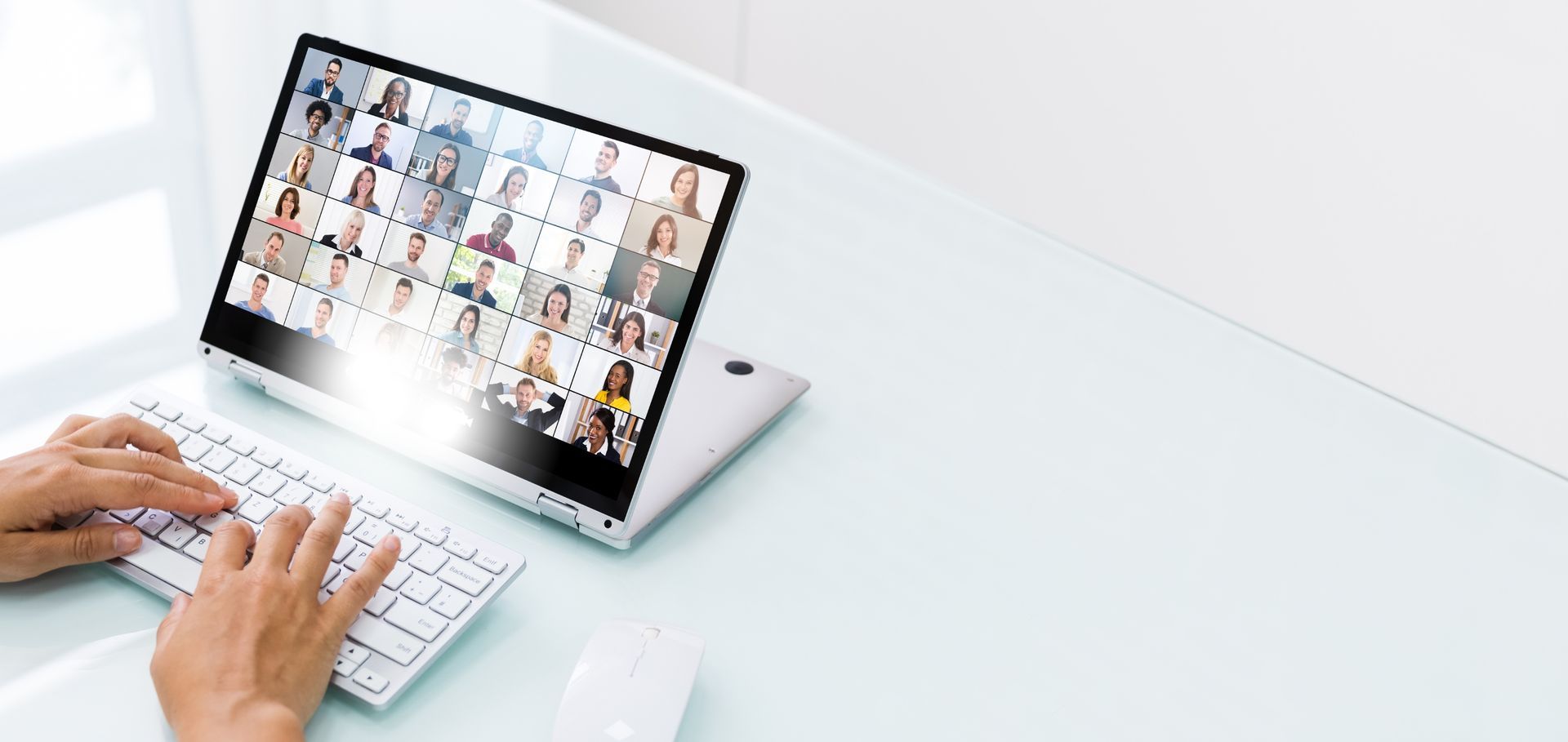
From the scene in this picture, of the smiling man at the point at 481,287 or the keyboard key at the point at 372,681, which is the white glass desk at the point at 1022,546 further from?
the smiling man at the point at 481,287

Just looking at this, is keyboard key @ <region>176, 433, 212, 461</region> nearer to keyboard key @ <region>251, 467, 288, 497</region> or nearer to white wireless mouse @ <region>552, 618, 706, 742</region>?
keyboard key @ <region>251, 467, 288, 497</region>

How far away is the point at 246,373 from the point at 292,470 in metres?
0.13

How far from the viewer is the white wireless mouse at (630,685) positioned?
64 centimetres

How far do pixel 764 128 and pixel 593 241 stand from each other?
18.0 inches

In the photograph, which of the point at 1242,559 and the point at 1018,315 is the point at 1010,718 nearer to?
the point at 1242,559

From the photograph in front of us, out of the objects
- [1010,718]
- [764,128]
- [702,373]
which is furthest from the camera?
[764,128]

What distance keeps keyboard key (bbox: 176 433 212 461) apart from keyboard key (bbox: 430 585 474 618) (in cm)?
23

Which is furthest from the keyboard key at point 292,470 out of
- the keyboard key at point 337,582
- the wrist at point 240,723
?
the wrist at point 240,723

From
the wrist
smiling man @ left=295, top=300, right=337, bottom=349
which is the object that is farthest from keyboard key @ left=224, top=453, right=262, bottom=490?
the wrist

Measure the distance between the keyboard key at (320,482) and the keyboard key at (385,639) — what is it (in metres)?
0.12

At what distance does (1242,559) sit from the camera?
82 centimetres

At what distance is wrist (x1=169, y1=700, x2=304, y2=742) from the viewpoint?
2.07 feet

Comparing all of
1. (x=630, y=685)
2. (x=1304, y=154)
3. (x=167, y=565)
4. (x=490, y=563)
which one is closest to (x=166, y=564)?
(x=167, y=565)

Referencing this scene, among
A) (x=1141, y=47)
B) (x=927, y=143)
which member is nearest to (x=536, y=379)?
(x=1141, y=47)
